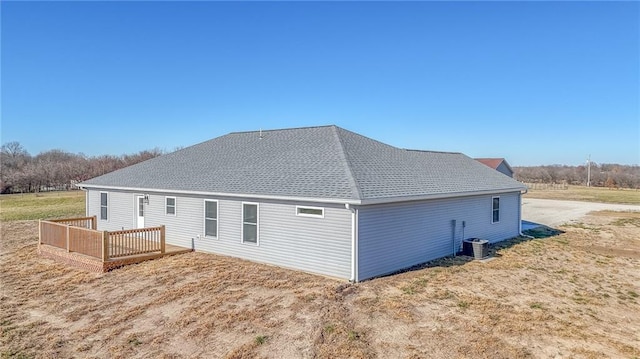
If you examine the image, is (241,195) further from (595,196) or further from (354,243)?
(595,196)

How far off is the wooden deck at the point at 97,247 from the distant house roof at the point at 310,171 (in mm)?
2023

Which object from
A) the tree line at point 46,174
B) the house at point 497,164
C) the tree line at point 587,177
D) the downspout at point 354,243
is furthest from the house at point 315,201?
the tree line at point 587,177

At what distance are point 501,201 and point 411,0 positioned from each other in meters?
9.59

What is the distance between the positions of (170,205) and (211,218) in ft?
7.32

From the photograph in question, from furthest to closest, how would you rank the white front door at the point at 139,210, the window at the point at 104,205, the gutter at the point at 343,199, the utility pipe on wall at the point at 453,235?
the window at the point at 104,205 → the white front door at the point at 139,210 → the utility pipe on wall at the point at 453,235 → the gutter at the point at 343,199

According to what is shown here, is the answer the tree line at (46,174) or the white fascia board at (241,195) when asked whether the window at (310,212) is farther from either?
the tree line at (46,174)

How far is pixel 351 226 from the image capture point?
9.41 m

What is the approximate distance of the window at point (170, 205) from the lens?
13617 millimetres

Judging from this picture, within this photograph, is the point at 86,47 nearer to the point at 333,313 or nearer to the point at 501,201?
the point at 333,313

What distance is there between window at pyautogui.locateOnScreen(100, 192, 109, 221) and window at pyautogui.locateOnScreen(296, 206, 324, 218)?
1031 cm

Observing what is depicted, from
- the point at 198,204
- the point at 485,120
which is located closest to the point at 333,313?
the point at 198,204

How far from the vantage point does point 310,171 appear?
38.0 ft

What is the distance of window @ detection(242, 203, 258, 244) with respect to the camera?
37.5ft

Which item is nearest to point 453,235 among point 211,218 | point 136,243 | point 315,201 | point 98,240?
point 315,201
